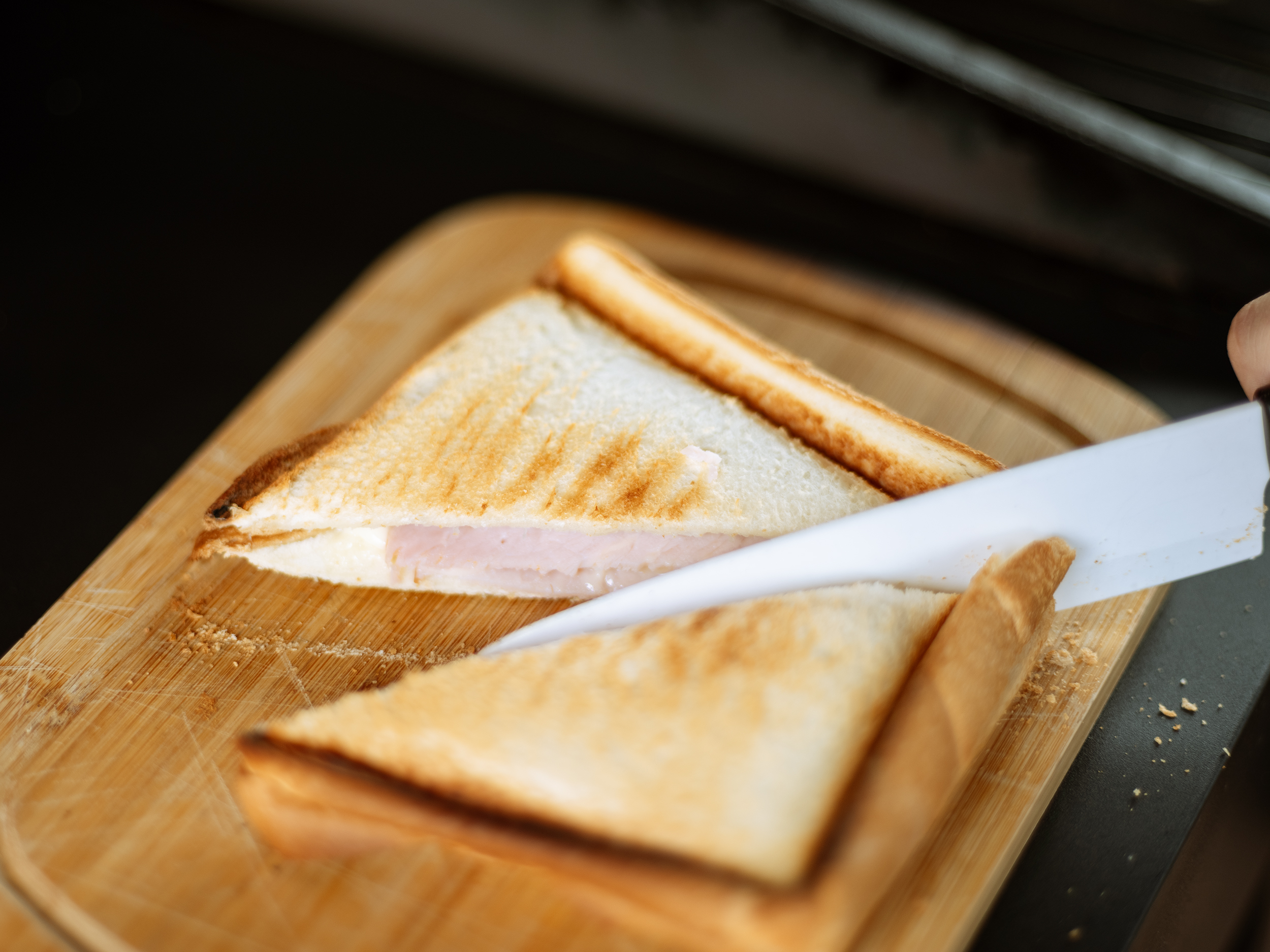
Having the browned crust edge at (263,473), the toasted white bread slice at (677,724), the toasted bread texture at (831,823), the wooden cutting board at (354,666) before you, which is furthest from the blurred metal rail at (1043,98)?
the browned crust edge at (263,473)

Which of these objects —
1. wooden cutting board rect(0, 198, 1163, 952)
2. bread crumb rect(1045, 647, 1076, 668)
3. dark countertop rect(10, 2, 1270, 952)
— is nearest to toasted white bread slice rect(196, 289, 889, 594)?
wooden cutting board rect(0, 198, 1163, 952)

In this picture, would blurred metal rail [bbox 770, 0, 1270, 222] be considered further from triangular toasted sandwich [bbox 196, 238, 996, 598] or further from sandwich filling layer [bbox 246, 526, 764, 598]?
sandwich filling layer [bbox 246, 526, 764, 598]

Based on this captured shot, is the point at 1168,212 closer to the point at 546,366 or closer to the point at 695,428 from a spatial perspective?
the point at 695,428

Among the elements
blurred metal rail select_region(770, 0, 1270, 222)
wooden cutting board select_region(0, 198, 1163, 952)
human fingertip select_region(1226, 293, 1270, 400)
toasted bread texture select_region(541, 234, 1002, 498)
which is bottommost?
wooden cutting board select_region(0, 198, 1163, 952)

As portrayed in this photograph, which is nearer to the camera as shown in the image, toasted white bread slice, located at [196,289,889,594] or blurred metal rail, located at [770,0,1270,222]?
toasted white bread slice, located at [196,289,889,594]

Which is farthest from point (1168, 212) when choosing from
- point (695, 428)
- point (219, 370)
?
point (219, 370)

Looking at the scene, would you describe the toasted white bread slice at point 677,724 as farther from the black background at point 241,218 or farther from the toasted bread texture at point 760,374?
the black background at point 241,218

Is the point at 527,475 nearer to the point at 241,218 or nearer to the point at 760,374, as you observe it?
the point at 760,374
